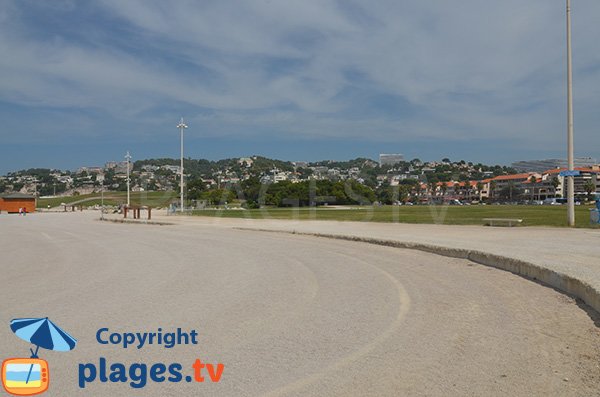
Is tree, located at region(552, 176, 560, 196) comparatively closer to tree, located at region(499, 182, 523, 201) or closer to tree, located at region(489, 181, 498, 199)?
→ tree, located at region(499, 182, 523, 201)

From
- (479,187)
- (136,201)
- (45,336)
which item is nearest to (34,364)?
(45,336)

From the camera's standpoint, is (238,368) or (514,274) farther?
(514,274)

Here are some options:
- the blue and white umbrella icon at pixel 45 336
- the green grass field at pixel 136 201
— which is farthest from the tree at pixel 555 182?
the blue and white umbrella icon at pixel 45 336

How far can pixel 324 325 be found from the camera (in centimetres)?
768

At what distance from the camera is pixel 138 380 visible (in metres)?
5.48

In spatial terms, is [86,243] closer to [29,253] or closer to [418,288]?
[29,253]

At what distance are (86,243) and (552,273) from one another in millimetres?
18100

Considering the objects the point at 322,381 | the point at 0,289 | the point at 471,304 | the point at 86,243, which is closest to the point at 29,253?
the point at 86,243

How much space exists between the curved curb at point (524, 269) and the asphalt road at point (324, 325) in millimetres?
317

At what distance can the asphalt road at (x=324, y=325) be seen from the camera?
17.5ft

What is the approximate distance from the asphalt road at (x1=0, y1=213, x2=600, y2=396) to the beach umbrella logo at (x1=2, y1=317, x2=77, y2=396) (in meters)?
0.11

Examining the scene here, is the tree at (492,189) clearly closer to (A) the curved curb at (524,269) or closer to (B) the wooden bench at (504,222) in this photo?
(B) the wooden bench at (504,222)

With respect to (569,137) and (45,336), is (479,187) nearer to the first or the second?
(569,137)

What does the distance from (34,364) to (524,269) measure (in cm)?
1044
